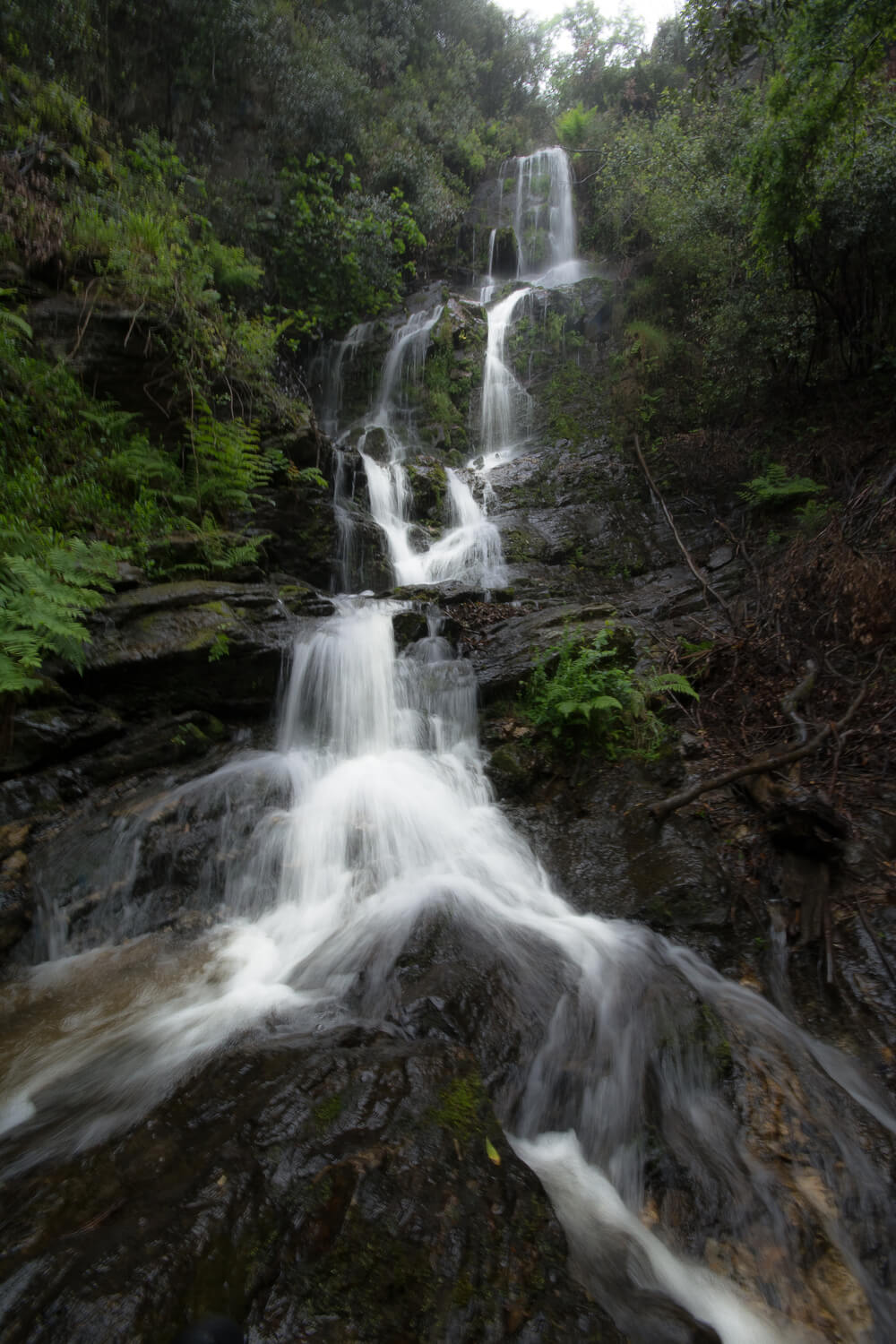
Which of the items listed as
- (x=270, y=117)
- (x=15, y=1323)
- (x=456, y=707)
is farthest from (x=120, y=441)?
(x=270, y=117)

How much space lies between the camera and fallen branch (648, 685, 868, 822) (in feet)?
13.3

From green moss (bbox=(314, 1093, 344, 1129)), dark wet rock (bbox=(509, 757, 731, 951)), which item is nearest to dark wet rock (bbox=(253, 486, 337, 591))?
dark wet rock (bbox=(509, 757, 731, 951))

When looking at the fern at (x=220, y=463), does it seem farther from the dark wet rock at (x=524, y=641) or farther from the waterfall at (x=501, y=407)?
the waterfall at (x=501, y=407)

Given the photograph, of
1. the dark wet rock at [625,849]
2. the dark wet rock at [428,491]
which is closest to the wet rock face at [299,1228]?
the dark wet rock at [625,849]

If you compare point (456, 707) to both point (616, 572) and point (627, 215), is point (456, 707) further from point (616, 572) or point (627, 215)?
point (627, 215)

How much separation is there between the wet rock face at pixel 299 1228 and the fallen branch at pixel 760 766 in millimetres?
2657

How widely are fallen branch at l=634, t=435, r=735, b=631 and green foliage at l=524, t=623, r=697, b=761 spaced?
1.50m

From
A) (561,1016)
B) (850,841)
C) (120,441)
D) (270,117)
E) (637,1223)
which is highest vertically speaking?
(270,117)

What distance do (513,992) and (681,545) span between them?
23.4ft

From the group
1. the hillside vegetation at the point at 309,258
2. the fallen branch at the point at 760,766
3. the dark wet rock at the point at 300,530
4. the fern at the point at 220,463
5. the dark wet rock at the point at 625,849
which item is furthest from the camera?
the dark wet rock at the point at 300,530

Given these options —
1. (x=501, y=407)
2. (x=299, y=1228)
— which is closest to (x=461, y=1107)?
(x=299, y=1228)

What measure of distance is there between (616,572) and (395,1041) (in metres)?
8.09

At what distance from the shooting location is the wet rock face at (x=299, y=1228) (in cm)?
148

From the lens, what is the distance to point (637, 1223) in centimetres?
230
